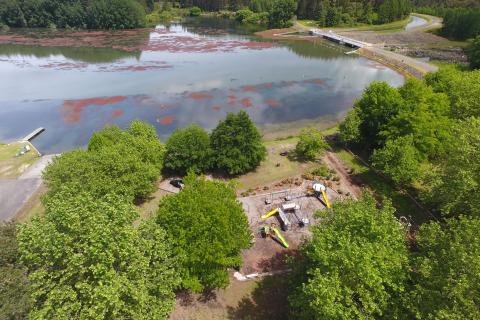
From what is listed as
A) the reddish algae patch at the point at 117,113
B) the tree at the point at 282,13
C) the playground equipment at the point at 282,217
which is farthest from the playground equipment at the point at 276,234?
the tree at the point at 282,13

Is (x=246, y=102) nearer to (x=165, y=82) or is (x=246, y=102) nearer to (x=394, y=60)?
(x=165, y=82)

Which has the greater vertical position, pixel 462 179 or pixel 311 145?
pixel 462 179

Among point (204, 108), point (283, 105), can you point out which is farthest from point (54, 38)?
point (283, 105)

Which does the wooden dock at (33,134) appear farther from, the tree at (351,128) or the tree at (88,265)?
the tree at (351,128)

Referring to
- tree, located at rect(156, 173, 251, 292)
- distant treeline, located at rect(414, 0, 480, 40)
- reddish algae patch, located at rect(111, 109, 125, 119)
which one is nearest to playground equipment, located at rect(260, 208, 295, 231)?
tree, located at rect(156, 173, 251, 292)

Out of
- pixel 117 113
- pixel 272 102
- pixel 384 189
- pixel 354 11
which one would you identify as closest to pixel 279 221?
pixel 384 189

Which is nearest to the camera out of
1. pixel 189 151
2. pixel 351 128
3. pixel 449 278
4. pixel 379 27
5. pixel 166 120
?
pixel 449 278
